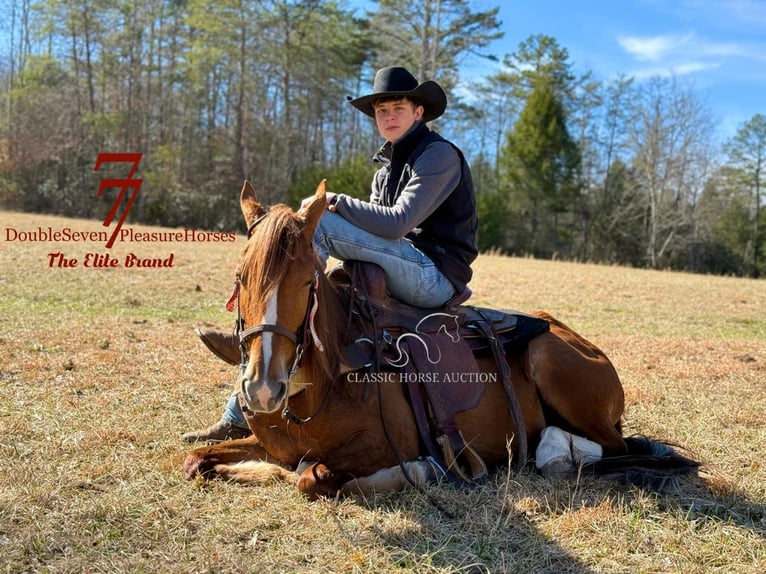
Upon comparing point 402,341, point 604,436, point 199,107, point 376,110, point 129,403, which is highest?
point 199,107

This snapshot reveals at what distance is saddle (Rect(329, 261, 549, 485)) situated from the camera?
3545 millimetres

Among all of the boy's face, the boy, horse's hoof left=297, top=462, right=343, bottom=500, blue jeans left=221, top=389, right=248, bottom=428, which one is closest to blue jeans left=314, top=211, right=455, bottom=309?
the boy

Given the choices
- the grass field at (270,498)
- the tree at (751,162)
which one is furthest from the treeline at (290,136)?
the grass field at (270,498)

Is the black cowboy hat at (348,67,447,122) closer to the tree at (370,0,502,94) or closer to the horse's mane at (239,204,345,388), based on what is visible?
the horse's mane at (239,204,345,388)

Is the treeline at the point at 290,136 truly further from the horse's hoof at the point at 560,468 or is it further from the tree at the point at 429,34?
the horse's hoof at the point at 560,468

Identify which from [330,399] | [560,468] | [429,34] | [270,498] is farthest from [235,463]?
[429,34]

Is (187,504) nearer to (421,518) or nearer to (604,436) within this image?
(421,518)

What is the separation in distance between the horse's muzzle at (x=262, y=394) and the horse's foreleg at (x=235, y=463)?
0.92 m

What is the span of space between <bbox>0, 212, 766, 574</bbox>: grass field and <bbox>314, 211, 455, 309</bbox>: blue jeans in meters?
1.18

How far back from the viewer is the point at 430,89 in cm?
388

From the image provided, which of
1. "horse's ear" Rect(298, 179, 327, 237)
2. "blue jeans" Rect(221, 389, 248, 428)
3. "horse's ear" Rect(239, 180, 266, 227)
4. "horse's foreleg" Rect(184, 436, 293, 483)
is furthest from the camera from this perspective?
"blue jeans" Rect(221, 389, 248, 428)

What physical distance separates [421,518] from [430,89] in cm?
252

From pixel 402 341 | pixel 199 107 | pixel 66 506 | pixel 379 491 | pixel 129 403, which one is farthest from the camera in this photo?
pixel 199 107

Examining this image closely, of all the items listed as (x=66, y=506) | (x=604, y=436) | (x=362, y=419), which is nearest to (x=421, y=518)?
(x=362, y=419)
